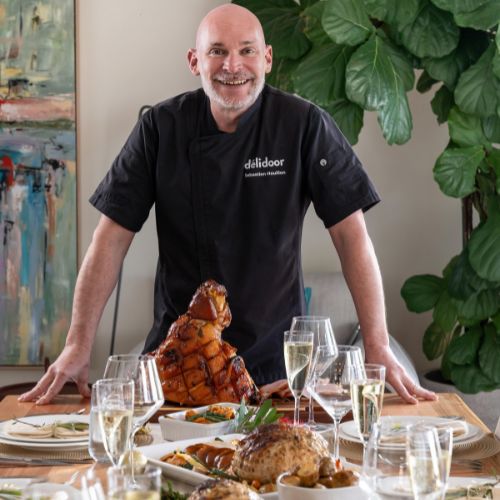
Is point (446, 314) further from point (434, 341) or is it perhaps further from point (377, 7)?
point (377, 7)

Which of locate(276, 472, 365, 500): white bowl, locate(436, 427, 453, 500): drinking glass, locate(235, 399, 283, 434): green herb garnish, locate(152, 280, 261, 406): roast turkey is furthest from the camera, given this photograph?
locate(152, 280, 261, 406): roast turkey

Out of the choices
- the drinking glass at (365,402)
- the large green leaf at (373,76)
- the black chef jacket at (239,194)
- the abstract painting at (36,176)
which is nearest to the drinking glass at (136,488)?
the drinking glass at (365,402)

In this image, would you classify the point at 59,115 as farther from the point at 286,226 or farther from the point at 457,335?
the point at 286,226

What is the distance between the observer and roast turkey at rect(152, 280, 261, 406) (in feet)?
6.52

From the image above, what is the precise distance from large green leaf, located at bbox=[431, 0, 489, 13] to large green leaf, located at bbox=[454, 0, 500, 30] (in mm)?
19

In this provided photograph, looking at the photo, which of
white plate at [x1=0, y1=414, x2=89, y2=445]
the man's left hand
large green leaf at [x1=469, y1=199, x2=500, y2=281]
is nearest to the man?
the man's left hand

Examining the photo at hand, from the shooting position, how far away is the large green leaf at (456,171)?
4105 mm

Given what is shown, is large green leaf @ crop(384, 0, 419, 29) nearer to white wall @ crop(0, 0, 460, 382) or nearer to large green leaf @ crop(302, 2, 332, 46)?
large green leaf @ crop(302, 2, 332, 46)

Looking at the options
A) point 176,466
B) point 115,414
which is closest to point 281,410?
point 176,466

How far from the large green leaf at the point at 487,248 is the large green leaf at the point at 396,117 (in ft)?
1.52

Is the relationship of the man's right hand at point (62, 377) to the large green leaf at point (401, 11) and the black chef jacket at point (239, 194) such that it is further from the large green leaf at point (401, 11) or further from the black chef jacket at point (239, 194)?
the large green leaf at point (401, 11)

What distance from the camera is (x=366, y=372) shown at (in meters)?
1.51

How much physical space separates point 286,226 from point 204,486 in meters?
1.47

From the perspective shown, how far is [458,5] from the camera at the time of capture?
3.91m
